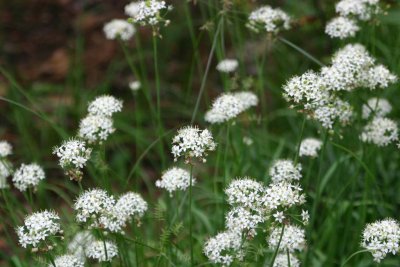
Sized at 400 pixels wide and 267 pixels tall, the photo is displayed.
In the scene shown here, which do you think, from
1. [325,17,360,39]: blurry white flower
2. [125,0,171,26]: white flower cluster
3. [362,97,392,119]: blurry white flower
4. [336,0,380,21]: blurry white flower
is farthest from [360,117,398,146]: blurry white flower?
[125,0,171,26]: white flower cluster

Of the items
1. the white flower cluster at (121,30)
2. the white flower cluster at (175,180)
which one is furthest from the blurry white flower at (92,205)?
the white flower cluster at (121,30)

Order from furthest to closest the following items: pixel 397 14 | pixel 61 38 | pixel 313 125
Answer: pixel 61 38
pixel 397 14
pixel 313 125

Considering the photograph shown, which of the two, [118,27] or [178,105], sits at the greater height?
[178,105]

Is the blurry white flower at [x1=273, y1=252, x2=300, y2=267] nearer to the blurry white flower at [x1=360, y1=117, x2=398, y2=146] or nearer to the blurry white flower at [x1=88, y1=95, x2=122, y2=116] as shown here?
the blurry white flower at [x1=360, y1=117, x2=398, y2=146]

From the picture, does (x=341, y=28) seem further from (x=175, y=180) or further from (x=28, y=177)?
(x=28, y=177)

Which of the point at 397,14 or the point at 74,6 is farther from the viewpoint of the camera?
the point at 74,6

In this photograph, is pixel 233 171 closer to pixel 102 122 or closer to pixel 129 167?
pixel 102 122

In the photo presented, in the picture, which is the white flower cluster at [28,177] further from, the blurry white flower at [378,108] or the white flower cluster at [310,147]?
the blurry white flower at [378,108]

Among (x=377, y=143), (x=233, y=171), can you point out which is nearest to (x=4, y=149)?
(x=233, y=171)
